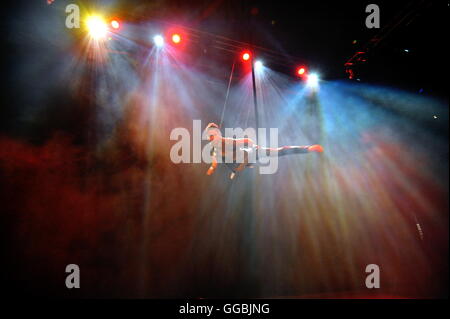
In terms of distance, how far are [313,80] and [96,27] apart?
509cm

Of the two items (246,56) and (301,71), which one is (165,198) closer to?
(246,56)

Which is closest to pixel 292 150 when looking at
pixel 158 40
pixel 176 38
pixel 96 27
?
pixel 176 38

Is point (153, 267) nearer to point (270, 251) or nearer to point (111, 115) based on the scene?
point (270, 251)

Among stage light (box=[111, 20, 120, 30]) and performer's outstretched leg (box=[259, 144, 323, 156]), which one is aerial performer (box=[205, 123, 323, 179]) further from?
stage light (box=[111, 20, 120, 30])

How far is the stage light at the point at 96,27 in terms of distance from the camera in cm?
433

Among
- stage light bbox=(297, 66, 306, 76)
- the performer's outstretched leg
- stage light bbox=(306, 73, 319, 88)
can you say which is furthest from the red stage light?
the performer's outstretched leg

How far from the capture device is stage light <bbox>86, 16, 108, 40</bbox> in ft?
14.2

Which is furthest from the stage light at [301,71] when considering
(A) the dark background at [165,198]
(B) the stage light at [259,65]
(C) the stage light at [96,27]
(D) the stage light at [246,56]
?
(C) the stage light at [96,27]

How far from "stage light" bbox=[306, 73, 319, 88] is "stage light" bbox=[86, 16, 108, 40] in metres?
4.76
